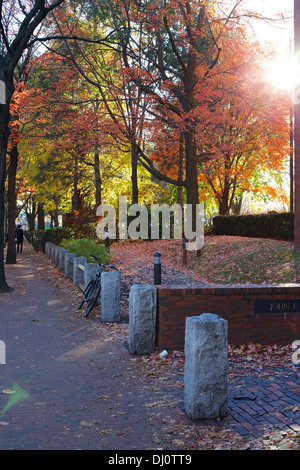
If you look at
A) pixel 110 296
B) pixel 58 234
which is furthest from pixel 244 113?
pixel 110 296

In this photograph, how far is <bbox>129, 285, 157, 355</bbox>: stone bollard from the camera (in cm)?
752

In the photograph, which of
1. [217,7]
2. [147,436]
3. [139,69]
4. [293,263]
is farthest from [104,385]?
[217,7]

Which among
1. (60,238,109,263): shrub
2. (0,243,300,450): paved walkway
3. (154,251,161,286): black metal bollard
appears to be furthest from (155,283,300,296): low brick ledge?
(60,238,109,263): shrub

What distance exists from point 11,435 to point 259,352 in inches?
157

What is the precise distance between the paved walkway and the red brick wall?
798 millimetres

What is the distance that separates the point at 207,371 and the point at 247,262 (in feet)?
39.3

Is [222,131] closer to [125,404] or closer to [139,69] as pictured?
[139,69]

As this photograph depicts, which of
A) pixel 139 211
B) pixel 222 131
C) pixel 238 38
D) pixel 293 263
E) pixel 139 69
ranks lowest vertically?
pixel 293 263

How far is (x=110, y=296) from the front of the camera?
33.7 ft

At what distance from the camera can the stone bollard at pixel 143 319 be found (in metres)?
7.52

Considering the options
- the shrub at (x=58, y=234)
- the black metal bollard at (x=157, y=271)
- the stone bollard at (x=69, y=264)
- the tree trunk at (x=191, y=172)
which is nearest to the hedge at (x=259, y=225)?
the tree trunk at (x=191, y=172)

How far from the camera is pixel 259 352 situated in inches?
289

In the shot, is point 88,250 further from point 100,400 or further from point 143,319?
point 100,400
